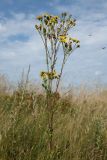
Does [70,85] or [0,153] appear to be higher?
[70,85]

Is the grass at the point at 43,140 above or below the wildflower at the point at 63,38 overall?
below

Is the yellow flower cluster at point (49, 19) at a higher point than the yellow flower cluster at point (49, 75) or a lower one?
higher

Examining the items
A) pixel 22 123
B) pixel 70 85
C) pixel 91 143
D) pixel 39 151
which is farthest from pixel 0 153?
pixel 70 85

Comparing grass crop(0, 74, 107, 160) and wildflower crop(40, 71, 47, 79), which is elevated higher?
wildflower crop(40, 71, 47, 79)

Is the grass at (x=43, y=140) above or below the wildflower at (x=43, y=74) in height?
below

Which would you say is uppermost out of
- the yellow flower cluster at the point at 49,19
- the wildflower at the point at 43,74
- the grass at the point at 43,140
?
the yellow flower cluster at the point at 49,19

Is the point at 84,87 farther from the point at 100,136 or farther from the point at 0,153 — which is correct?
the point at 0,153

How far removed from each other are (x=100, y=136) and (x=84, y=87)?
6524mm

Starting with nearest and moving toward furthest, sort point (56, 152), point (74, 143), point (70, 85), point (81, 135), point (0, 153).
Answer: point (0, 153) → point (56, 152) → point (74, 143) → point (81, 135) → point (70, 85)

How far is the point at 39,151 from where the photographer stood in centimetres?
405

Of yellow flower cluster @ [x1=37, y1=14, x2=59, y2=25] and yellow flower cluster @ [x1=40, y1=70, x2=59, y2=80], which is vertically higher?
yellow flower cluster @ [x1=37, y1=14, x2=59, y2=25]

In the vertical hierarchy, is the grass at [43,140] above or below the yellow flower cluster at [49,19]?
below

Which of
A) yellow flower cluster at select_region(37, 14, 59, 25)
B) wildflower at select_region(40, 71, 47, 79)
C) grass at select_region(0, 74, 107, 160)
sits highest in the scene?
yellow flower cluster at select_region(37, 14, 59, 25)

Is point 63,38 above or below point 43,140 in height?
above
